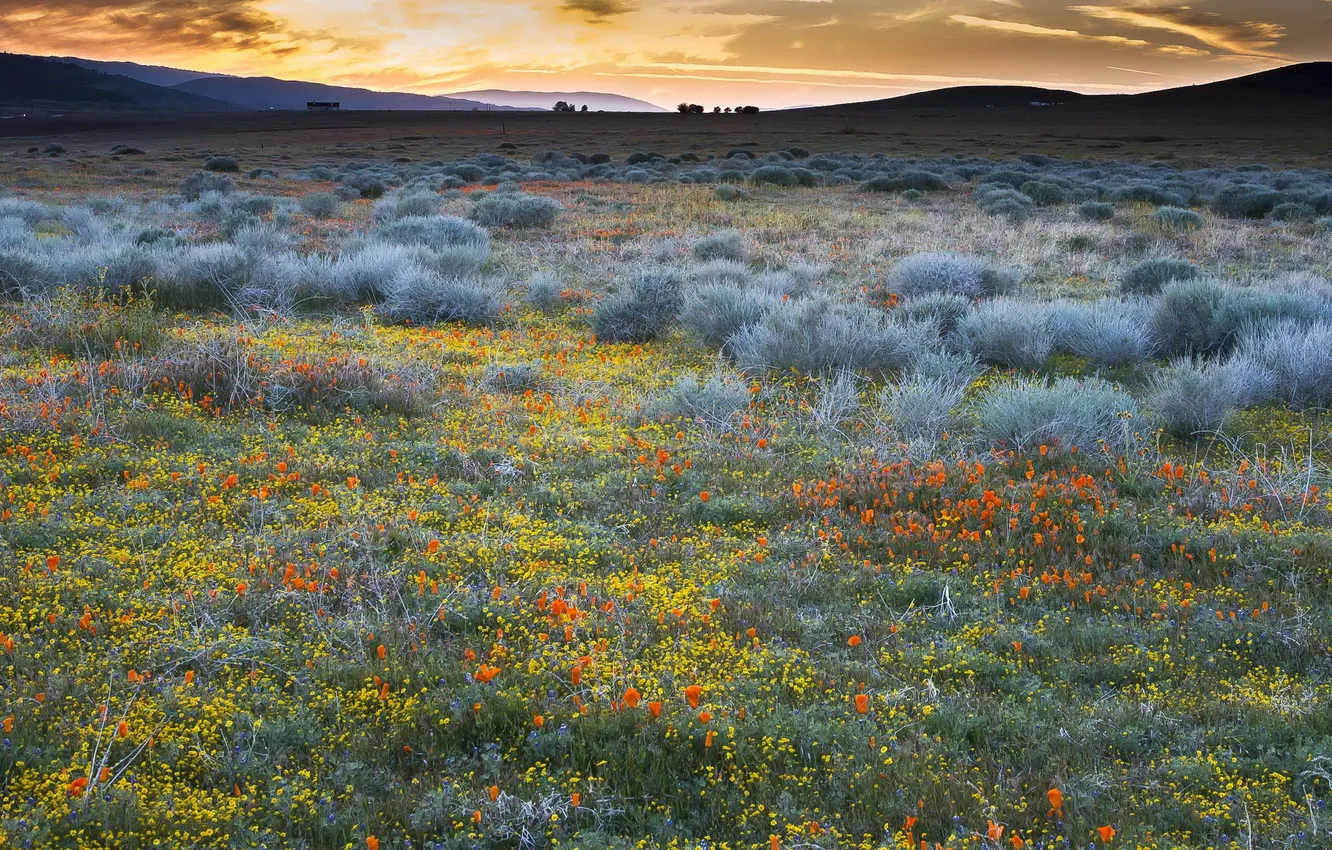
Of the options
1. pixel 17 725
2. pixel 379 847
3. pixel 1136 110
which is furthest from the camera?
pixel 1136 110

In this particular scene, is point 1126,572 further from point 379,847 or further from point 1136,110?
point 1136,110

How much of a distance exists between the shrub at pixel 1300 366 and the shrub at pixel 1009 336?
73.1 inches

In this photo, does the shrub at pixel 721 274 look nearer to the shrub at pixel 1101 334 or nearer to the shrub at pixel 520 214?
the shrub at pixel 1101 334

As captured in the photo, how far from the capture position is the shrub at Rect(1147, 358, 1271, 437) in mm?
7289

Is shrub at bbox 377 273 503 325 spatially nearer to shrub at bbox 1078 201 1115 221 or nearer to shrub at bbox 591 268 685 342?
shrub at bbox 591 268 685 342

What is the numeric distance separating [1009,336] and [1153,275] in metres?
5.07

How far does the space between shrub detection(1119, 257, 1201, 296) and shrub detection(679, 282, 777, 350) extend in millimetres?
6024

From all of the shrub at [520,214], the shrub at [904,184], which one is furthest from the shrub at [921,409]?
the shrub at [904,184]

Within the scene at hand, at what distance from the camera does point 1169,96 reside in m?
110

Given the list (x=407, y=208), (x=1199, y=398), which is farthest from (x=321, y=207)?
(x=1199, y=398)

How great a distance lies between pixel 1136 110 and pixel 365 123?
82.9 m

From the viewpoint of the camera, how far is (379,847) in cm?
303

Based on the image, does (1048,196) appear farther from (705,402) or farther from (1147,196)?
(705,402)

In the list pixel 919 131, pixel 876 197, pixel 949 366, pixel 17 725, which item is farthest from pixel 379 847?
pixel 919 131
